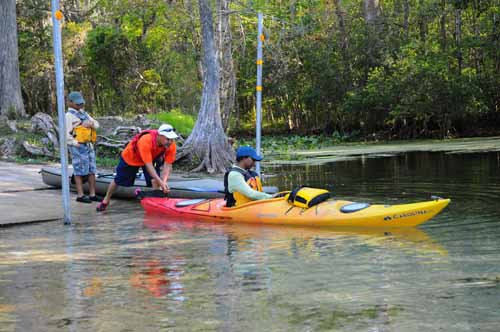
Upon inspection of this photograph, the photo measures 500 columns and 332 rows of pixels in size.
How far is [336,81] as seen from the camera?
3400 centimetres

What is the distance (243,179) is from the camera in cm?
923

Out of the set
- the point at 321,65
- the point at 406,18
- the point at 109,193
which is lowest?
the point at 109,193

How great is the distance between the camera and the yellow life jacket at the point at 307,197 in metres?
8.70

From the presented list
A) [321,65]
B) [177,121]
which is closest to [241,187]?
[177,121]

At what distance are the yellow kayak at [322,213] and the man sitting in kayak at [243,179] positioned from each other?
Answer: 6.3 inches

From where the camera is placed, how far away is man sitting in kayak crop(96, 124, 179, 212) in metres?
10.1

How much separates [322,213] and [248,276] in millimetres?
2649

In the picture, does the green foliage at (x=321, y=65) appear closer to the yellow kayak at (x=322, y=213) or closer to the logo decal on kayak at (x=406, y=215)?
the yellow kayak at (x=322, y=213)

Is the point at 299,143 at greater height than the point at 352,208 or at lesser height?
greater

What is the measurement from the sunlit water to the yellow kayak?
6.2 inches

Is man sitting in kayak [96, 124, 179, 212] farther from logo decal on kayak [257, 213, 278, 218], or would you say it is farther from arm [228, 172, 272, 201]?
logo decal on kayak [257, 213, 278, 218]

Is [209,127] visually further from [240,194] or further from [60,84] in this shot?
[60,84]

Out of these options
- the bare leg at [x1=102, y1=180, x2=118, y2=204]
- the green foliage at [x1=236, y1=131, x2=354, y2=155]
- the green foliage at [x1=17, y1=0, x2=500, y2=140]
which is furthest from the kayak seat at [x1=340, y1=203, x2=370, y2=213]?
the green foliage at [x1=17, y1=0, x2=500, y2=140]

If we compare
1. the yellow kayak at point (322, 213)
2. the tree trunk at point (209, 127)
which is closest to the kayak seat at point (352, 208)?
the yellow kayak at point (322, 213)
